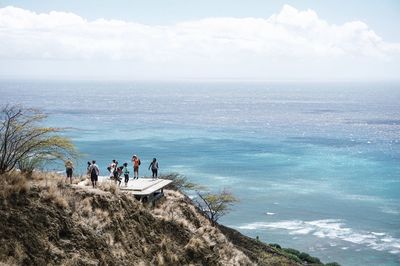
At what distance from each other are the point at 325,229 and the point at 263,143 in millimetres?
72527

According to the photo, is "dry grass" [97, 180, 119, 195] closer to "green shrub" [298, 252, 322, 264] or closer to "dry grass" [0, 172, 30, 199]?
"dry grass" [0, 172, 30, 199]

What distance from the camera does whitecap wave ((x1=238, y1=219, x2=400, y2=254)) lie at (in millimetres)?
63438

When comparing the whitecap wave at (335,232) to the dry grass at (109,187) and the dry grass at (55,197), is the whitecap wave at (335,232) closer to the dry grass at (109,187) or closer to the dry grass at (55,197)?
the dry grass at (109,187)

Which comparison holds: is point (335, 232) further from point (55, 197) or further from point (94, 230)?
point (55, 197)

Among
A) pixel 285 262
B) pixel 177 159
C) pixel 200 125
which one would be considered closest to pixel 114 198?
pixel 285 262

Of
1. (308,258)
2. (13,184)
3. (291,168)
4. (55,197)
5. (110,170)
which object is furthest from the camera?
(291,168)

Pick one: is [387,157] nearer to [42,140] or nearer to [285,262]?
[285,262]

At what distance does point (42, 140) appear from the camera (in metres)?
26.2

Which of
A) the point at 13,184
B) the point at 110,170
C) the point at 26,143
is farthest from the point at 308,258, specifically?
the point at 13,184

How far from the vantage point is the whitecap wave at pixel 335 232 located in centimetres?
6344

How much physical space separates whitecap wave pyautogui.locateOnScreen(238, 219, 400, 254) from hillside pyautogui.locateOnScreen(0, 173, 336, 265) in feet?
120

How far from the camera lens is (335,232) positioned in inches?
2694

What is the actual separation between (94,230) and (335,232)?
166 feet

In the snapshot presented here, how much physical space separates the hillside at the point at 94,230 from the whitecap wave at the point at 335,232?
3671 cm
